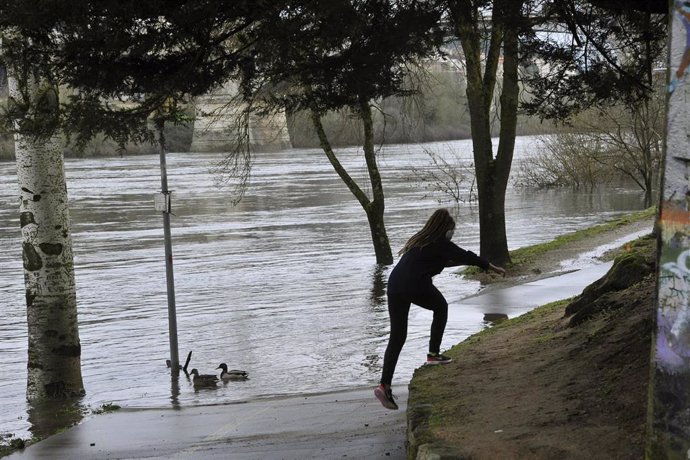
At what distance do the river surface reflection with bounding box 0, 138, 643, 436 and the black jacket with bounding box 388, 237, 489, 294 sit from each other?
10.9 ft

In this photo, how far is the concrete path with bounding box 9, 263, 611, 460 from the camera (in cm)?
803

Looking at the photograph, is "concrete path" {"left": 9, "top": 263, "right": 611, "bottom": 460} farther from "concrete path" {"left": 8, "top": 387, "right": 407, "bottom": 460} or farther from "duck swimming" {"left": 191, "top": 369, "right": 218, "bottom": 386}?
"duck swimming" {"left": 191, "top": 369, "right": 218, "bottom": 386}

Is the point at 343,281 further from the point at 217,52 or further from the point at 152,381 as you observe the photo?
the point at 217,52

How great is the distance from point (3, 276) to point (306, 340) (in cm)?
1368

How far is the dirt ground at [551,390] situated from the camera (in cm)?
586

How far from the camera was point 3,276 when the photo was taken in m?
26.5

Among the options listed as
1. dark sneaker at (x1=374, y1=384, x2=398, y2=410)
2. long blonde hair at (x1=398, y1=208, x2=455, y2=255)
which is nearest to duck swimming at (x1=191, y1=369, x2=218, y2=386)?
dark sneaker at (x1=374, y1=384, x2=398, y2=410)

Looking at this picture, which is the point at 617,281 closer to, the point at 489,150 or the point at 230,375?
the point at 230,375

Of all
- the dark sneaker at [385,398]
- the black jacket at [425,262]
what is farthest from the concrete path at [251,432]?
the black jacket at [425,262]

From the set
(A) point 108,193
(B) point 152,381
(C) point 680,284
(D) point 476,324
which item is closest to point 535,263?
(D) point 476,324

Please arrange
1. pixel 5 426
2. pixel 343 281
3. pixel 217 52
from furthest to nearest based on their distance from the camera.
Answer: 1. pixel 343 281
2. pixel 5 426
3. pixel 217 52

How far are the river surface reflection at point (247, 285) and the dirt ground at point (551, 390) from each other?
7.95ft

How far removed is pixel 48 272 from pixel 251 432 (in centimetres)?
411

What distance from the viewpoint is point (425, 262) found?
26.6 ft
